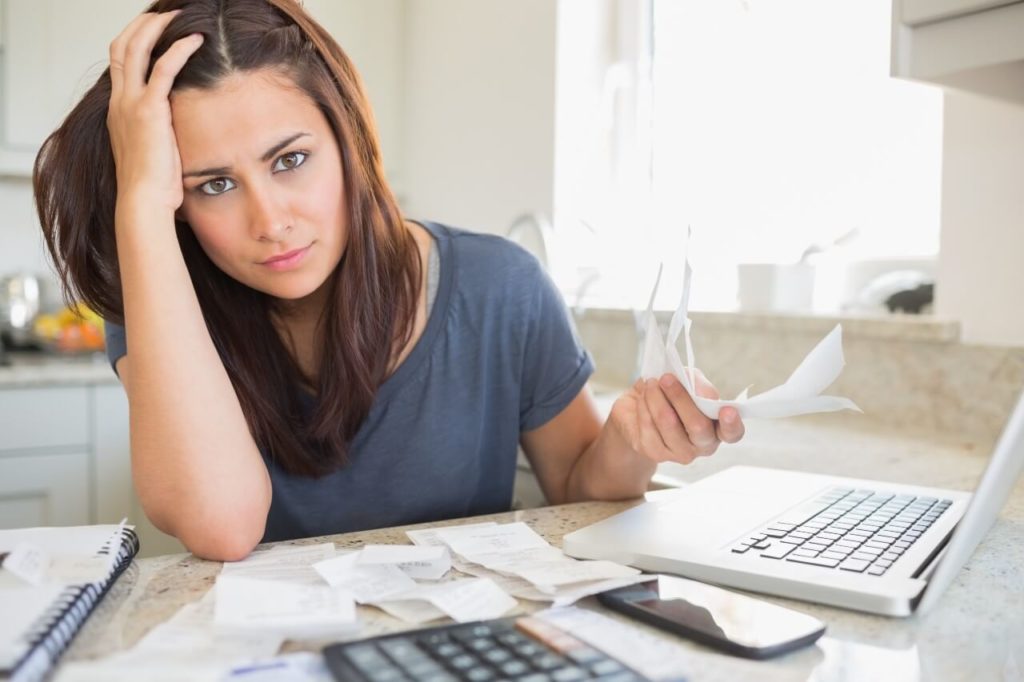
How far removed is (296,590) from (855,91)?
1618 millimetres

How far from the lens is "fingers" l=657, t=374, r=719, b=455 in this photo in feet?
2.65

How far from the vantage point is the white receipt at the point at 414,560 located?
686 mm

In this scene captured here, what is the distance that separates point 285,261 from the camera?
1.00m

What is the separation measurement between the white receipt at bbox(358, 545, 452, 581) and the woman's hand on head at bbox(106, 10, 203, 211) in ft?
1.52

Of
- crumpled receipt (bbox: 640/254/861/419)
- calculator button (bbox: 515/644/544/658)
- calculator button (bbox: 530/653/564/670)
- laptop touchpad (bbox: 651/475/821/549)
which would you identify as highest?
crumpled receipt (bbox: 640/254/861/419)

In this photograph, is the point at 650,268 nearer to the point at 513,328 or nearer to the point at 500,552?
the point at 513,328

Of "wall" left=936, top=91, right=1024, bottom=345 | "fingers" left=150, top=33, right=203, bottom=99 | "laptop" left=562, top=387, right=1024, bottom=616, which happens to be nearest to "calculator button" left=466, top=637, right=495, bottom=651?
"laptop" left=562, top=387, right=1024, bottom=616

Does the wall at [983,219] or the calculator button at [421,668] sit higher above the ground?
the wall at [983,219]

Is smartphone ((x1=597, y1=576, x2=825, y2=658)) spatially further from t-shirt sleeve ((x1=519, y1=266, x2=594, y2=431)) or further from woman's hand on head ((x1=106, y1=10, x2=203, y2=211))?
woman's hand on head ((x1=106, y1=10, x2=203, y2=211))

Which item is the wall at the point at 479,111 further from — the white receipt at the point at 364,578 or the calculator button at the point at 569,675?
the calculator button at the point at 569,675

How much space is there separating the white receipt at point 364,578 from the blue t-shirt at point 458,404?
1.38 feet

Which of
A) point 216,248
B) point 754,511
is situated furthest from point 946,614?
point 216,248

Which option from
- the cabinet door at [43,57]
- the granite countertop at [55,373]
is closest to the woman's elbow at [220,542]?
the granite countertop at [55,373]

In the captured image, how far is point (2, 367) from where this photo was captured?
7.44 ft
